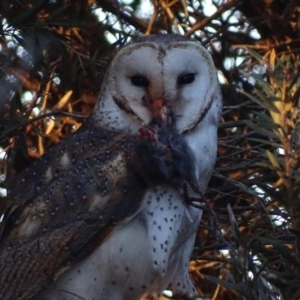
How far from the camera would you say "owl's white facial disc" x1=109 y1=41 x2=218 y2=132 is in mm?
2637

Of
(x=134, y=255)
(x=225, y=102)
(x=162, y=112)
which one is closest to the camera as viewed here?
(x=134, y=255)

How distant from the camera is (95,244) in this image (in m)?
2.53

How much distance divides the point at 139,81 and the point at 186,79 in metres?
0.13

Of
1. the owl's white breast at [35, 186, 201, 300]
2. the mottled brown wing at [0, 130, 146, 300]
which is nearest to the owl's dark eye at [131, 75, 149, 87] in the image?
the mottled brown wing at [0, 130, 146, 300]

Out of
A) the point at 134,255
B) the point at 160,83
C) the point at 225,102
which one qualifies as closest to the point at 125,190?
the point at 134,255

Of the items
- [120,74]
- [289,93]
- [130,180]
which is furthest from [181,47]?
[289,93]

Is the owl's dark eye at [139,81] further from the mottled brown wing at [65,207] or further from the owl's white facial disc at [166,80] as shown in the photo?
the mottled brown wing at [65,207]

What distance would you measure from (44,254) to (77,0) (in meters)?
1.04

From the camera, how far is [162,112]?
2.61 meters

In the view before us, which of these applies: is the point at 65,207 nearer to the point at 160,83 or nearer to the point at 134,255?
the point at 134,255

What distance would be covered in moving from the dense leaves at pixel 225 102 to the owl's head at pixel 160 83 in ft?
0.51

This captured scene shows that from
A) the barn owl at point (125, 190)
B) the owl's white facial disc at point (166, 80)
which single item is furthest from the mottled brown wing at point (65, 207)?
the owl's white facial disc at point (166, 80)

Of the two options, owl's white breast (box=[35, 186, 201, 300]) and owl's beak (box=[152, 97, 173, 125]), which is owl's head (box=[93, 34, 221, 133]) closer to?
owl's beak (box=[152, 97, 173, 125])

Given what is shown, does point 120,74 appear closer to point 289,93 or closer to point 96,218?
point 96,218
